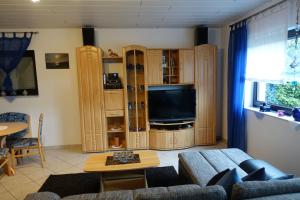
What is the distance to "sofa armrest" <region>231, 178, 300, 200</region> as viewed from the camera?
56.5 inches

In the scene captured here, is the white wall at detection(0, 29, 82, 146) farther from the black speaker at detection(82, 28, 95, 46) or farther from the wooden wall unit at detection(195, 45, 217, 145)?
the wooden wall unit at detection(195, 45, 217, 145)

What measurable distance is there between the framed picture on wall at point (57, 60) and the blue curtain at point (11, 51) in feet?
1.50

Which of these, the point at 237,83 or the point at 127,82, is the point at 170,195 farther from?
the point at 127,82

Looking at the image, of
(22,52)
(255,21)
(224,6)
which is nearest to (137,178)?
(224,6)

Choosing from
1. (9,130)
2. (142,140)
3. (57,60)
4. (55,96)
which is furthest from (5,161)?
(142,140)

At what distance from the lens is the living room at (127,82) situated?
3.44 meters

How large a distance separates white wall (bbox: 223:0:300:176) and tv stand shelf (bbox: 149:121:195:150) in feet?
3.73

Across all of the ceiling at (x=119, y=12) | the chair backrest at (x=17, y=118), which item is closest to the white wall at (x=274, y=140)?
the ceiling at (x=119, y=12)

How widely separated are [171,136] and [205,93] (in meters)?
1.13

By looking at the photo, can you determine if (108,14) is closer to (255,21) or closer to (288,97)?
(255,21)

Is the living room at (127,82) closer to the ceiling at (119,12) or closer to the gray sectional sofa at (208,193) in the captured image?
the ceiling at (119,12)

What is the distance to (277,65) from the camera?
3.02 meters

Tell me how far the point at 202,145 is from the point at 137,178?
2154 millimetres

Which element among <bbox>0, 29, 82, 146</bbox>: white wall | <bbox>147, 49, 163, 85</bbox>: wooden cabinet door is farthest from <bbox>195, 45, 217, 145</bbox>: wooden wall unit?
<bbox>0, 29, 82, 146</bbox>: white wall
